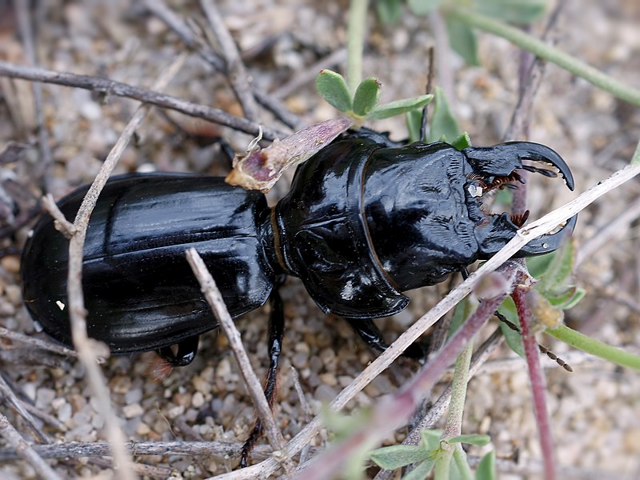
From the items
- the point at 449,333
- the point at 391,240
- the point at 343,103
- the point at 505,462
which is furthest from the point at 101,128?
the point at 505,462

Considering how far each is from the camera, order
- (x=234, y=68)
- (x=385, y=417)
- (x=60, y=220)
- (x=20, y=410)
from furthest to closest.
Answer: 1. (x=234, y=68)
2. (x=20, y=410)
3. (x=60, y=220)
4. (x=385, y=417)

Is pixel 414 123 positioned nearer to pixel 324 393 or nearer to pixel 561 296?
pixel 561 296

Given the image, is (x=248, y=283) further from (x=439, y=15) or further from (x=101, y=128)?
(x=439, y=15)

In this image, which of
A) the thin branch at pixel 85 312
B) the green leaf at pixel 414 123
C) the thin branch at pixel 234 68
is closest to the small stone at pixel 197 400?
the thin branch at pixel 85 312

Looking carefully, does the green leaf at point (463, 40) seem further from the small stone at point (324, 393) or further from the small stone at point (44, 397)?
the small stone at point (44, 397)

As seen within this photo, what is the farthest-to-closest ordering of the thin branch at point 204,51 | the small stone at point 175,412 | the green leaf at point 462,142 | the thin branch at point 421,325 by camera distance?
the thin branch at point 204,51 → the small stone at point 175,412 → the green leaf at point 462,142 → the thin branch at point 421,325

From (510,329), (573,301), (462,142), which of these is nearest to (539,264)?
(510,329)
